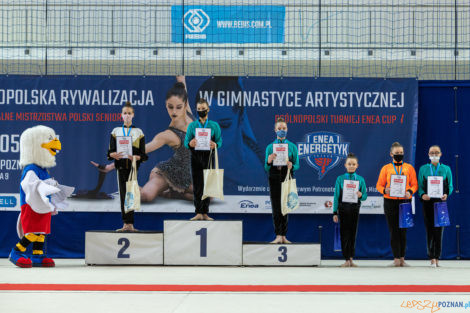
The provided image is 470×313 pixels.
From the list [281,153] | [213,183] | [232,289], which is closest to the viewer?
[232,289]

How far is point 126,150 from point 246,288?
342cm

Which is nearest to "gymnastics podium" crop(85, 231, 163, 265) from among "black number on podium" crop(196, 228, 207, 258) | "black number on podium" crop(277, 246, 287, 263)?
"black number on podium" crop(196, 228, 207, 258)

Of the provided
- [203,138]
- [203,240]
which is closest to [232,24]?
[203,138]

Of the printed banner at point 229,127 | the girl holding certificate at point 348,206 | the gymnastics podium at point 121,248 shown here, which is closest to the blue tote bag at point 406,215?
the girl holding certificate at point 348,206

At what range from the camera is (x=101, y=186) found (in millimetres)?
10664

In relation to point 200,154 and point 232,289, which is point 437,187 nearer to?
point 200,154

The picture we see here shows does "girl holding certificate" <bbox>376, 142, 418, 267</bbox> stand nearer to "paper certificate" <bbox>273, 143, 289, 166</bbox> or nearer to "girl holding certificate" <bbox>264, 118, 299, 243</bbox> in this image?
"girl holding certificate" <bbox>264, 118, 299, 243</bbox>

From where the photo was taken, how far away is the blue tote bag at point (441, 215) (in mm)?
9469

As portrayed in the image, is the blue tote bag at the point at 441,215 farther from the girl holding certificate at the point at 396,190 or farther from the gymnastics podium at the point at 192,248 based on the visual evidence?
the gymnastics podium at the point at 192,248

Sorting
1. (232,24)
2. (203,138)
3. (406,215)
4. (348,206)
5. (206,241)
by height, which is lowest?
(206,241)

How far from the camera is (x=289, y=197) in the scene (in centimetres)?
941

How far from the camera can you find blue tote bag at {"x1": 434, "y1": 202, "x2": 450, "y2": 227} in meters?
9.47

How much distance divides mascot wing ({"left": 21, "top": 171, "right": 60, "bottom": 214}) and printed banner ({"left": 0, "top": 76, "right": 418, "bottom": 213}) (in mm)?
1798

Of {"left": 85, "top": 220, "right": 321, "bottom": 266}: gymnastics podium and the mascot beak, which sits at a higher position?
the mascot beak
